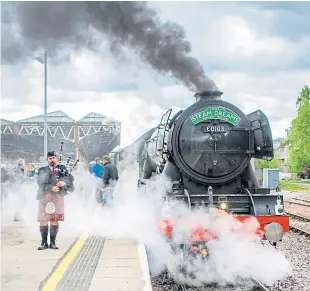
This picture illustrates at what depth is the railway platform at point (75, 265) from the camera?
5.18 m

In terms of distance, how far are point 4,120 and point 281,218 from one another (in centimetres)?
2648

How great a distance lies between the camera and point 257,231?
6.87m

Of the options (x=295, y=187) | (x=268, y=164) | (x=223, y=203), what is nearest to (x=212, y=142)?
(x=223, y=203)

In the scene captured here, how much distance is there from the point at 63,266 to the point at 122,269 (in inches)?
29.2

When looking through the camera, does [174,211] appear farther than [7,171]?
No

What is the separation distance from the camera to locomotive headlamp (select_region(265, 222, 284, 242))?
669 cm

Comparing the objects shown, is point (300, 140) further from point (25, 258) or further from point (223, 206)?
point (25, 258)

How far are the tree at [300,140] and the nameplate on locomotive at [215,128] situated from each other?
1583 inches

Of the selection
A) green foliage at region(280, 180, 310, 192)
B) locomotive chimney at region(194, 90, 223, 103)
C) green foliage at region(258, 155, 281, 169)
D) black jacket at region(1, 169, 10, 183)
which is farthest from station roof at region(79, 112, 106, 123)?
locomotive chimney at region(194, 90, 223, 103)

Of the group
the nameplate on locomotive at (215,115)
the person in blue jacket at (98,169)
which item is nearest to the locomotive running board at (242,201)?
the nameplate on locomotive at (215,115)

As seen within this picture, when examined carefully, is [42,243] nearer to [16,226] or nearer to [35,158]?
[16,226]

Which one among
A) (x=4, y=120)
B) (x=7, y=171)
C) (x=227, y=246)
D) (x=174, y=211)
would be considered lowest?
(x=227, y=246)

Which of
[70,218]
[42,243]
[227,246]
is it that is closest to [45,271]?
[42,243]

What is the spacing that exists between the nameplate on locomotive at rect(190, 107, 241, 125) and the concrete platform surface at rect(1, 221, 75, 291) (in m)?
2.77
